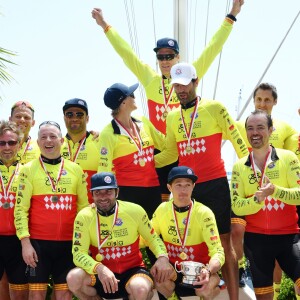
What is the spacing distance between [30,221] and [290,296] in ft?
13.3

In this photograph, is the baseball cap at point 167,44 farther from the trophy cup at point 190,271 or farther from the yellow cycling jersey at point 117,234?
the trophy cup at point 190,271

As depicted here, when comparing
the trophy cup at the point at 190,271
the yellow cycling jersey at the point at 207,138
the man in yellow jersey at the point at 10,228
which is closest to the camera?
the trophy cup at the point at 190,271

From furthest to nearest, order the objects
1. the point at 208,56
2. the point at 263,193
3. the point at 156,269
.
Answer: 1. the point at 208,56
2. the point at 156,269
3. the point at 263,193

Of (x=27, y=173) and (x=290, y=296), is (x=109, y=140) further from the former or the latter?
(x=290, y=296)

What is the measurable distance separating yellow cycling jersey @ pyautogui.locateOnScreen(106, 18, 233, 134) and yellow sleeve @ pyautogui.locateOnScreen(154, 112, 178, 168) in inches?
16.6

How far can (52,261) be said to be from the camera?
622cm

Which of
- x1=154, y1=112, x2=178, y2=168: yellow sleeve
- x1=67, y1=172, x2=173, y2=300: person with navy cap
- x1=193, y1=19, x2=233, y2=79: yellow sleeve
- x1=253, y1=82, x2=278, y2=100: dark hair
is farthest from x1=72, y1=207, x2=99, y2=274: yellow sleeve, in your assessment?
x1=253, y1=82, x2=278, y2=100: dark hair

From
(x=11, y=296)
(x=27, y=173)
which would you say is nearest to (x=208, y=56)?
(x=27, y=173)

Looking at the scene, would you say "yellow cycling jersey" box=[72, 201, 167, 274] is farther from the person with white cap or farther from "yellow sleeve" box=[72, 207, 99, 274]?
the person with white cap

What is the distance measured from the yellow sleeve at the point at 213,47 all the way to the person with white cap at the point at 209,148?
0.59 m

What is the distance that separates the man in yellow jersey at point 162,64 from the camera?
22.6 ft

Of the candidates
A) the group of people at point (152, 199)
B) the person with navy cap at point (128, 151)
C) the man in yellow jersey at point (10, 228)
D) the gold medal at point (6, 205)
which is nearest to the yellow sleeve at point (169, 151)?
the group of people at point (152, 199)

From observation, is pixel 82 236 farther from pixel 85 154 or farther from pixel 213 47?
pixel 213 47

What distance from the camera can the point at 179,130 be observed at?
6.41 m
